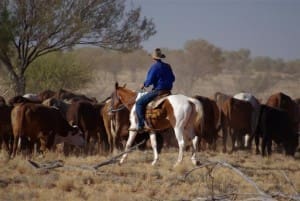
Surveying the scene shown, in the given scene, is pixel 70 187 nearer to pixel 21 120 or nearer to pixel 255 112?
pixel 21 120

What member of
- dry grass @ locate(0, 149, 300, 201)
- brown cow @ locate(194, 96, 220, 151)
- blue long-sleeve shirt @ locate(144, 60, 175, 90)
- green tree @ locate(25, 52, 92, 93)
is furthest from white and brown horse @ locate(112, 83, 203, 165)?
green tree @ locate(25, 52, 92, 93)

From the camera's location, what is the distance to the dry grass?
11.0m

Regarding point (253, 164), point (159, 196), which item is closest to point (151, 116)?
point (253, 164)

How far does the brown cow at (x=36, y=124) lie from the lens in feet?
55.0

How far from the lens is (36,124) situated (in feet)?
55.5

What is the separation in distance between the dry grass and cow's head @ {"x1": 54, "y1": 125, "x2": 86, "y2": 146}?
3.67 metres

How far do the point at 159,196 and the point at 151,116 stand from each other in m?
4.06

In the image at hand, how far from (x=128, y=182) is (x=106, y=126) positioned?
6905mm

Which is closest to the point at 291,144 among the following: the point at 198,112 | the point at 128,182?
the point at 198,112

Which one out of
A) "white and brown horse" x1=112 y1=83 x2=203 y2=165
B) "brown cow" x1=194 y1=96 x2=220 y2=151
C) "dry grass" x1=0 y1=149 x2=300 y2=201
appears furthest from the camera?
"brown cow" x1=194 y1=96 x2=220 y2=151

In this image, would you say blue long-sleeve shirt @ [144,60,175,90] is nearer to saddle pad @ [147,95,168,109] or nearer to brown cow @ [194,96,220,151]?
saddle pad @ [147,95,168,109]

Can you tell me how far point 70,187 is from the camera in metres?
11.6

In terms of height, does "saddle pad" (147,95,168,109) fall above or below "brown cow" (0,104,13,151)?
above

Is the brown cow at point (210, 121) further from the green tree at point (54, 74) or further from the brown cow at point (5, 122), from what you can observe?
the green tree at point (54, 74)
